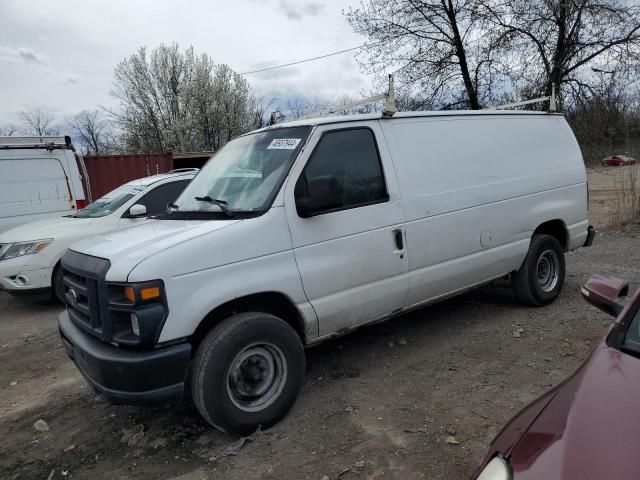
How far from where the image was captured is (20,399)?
4234mm

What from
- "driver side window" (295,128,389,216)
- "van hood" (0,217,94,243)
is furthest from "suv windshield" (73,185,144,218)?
"driver side window" (295,128,389,216)

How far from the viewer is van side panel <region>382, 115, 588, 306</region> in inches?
161

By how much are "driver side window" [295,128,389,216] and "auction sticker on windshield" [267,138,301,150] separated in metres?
0.16

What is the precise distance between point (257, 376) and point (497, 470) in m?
1.95

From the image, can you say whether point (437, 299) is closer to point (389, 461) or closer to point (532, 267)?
point (532, 267)

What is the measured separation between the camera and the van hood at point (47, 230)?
6.75m

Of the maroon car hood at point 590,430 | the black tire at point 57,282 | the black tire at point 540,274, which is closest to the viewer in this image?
the maroon car hood at point 590,430

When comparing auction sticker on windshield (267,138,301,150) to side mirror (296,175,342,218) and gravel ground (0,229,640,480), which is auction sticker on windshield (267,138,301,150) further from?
gravel ground (0,229,640,480)

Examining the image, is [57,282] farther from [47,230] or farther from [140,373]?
[140,373]

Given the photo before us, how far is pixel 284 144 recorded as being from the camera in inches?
146

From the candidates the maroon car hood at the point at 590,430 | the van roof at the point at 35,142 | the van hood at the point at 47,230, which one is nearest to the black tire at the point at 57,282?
the van hood at the point at 47,230

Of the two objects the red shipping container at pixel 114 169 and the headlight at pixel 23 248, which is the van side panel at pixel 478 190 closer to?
the headlight at pixel 23 248

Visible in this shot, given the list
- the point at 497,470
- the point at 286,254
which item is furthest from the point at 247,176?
the point at 497,470

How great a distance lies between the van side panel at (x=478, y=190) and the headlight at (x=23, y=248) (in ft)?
17.0
